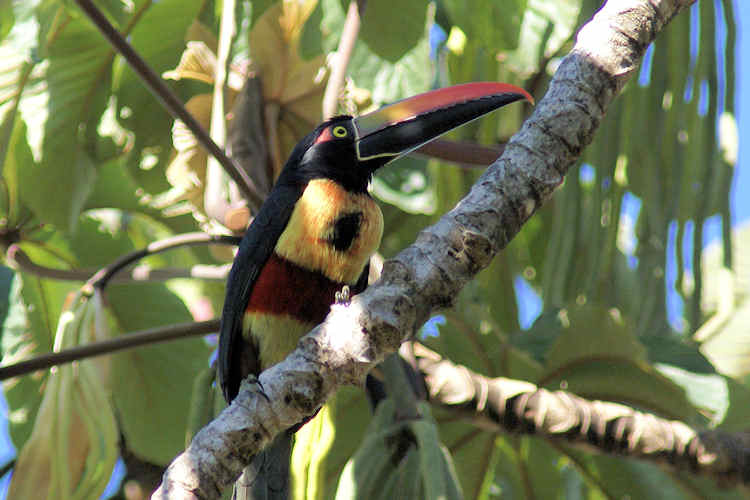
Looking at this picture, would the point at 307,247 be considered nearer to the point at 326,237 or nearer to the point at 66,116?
the point at 326,237

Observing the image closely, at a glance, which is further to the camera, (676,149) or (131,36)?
(131,36)

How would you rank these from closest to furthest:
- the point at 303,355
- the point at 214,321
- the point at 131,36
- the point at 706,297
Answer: the point at 303,355 < the point at 214,321 < the point at 131,36 < the point at 706,297

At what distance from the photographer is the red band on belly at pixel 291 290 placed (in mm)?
2449

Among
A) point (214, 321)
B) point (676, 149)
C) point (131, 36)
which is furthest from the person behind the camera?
point (131, 36)

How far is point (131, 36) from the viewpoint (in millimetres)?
3121

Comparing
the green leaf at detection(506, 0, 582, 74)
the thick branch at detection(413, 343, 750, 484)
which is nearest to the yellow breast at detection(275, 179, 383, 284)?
the thick branch at detection(413, 343, 750, 484)

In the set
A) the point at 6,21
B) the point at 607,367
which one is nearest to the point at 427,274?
the point at 607,367

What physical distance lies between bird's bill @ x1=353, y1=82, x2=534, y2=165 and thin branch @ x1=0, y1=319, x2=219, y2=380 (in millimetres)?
656

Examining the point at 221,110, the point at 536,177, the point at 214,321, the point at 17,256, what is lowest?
the point at 17,256

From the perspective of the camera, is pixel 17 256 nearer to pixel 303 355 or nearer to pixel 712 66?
pixel 303 355

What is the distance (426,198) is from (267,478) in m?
1.44

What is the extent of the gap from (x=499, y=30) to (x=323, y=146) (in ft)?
2.06

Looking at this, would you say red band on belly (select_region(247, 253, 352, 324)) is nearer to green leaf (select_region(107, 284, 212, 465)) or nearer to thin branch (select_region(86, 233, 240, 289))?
thin branch (select_region(86, 233, 240, 289))

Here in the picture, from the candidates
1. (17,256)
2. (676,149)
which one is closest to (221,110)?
(17,256)
